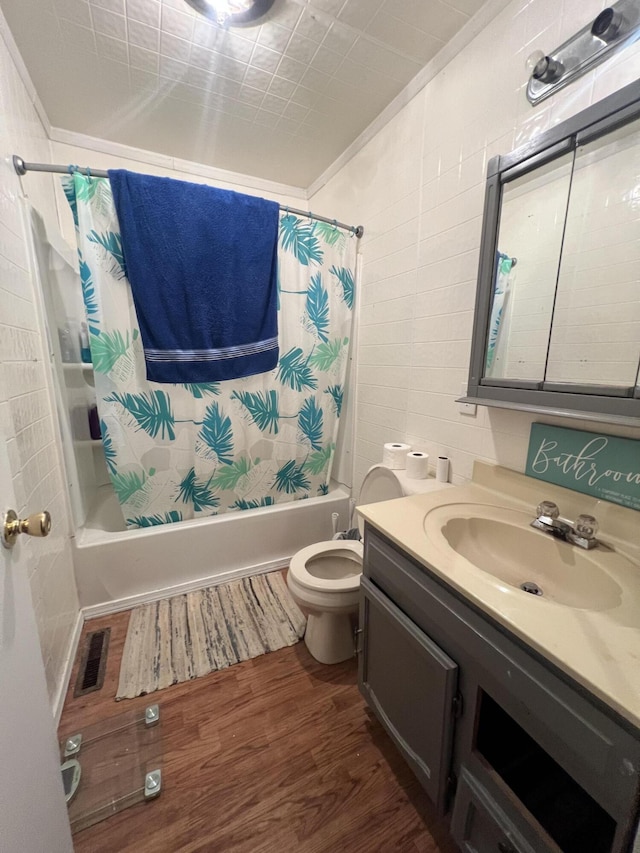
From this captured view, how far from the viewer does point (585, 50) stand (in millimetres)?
897

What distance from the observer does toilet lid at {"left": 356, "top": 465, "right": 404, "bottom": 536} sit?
1463mm

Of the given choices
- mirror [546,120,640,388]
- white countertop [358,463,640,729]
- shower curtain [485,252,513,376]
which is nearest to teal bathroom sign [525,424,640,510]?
white countertop [358,463,640,729]

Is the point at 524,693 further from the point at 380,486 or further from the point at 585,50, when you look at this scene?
the point at 585,50

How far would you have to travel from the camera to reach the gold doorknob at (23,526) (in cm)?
57

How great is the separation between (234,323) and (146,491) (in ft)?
3.31

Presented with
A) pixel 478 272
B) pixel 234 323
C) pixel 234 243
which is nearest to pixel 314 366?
pixel 234 323

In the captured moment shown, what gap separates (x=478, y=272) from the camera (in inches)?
46.9

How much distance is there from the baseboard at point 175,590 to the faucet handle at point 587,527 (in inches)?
64.2

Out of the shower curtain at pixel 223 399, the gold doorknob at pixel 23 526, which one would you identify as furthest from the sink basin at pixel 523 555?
the shower curtain at pixel 223 399

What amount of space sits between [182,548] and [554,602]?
1701 millimetres

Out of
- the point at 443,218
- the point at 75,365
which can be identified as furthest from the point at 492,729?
the point at 75,365

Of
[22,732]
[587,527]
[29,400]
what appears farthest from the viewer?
[29,400]

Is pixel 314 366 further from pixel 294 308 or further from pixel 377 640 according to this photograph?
pixel 377 640

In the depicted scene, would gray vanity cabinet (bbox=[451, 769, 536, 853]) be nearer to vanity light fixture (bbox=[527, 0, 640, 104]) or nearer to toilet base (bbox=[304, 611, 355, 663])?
toilet base (bbox=[304, 611, 355, 663])
